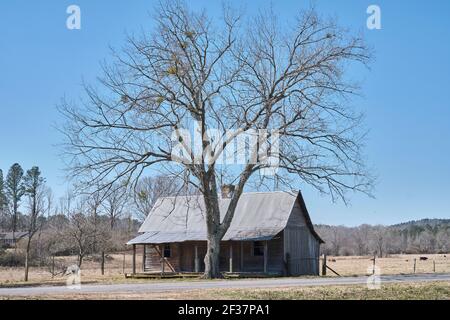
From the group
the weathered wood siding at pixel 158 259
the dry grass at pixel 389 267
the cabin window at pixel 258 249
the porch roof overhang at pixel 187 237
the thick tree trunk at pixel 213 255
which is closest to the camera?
the thick tree trunk at pixel 213 255

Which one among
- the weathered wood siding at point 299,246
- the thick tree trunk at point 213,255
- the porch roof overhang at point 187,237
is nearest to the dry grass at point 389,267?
the weathered wood siding at point 299,246

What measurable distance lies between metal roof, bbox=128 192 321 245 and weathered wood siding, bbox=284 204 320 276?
897mm

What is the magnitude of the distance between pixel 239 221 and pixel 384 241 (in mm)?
82619

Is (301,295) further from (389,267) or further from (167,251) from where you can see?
(389,267)

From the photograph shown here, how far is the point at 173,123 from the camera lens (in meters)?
32.2

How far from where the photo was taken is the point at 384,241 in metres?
118

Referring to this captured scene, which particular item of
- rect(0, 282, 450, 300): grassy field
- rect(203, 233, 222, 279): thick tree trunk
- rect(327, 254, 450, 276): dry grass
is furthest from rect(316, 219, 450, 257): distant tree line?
rect(0, 282, 450, 300): grassy field

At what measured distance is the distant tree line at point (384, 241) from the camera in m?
109

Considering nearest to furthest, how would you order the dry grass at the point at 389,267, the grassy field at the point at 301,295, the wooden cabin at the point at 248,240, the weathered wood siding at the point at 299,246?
the grassy field at the point at 301,295, the wooden cabin at the point at 248,240, the weathered wood siding at the point at 299,246, the dry grass at the point at 389,267

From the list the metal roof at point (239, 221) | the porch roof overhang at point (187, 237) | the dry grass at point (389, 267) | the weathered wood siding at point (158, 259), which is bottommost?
the dry grass at point (389, 267)

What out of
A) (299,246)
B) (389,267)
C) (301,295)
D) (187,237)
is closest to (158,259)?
(187,237)

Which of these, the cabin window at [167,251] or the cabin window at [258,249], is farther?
the cabin window at [167,251]

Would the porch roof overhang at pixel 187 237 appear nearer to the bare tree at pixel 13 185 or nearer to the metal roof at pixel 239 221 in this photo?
the metal roof at pixel 239 221

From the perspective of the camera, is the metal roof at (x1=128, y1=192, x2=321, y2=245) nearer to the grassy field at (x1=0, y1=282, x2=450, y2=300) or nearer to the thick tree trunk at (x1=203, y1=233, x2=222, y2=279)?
the thick tree trunk at (x1=203, y1=233, x2=222, y2=279)
